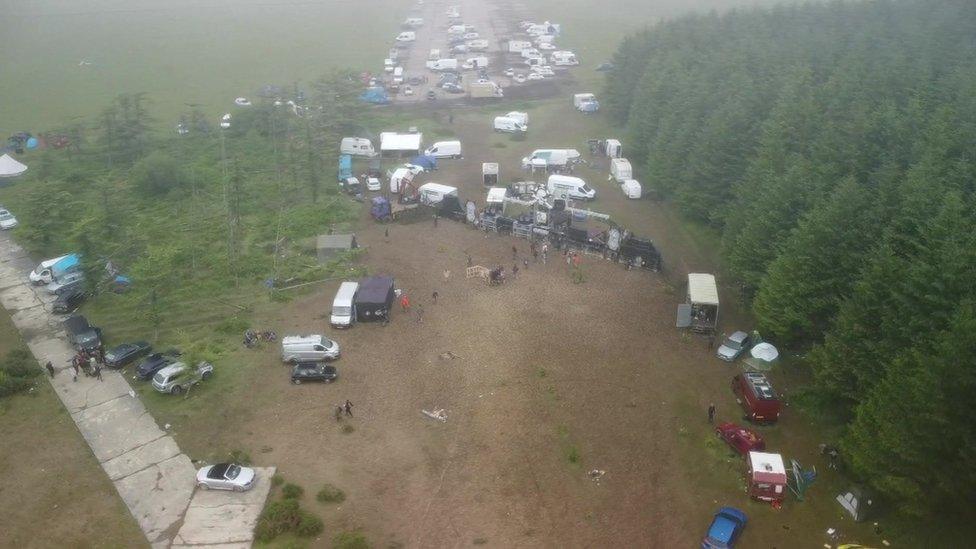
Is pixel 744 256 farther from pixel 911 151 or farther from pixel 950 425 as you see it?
pixel 950 425

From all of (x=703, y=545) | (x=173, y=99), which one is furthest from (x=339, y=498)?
(x=173, y=99)

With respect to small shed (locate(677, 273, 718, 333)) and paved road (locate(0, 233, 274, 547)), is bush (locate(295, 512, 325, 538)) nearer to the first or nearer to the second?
paved road (locate(0, 233, 274, 547))

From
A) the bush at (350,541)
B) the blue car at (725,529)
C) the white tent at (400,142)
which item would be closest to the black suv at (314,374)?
the bush at (350,541)

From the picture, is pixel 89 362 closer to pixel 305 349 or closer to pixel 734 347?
pixel 305 349

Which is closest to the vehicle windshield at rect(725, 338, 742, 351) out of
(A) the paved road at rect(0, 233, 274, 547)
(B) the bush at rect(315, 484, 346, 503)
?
(B) the bush at rect(315, 484, 346, 503)

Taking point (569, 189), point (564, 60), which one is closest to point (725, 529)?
point (569, 189)
